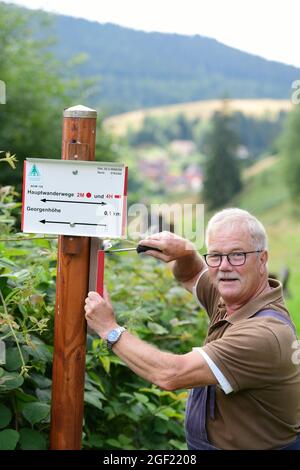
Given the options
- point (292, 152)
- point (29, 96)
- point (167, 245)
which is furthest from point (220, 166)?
point (167, 245)

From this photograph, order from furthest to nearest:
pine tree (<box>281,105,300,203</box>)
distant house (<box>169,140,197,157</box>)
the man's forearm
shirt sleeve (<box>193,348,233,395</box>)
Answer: distant house (<box>169,140,197,157</box>) < pine tree (<box>281,105,300,203</box>) < the man's forearm < shirt sleeve (<box>193,348,233,395</box>)

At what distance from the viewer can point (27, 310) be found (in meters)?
3.44

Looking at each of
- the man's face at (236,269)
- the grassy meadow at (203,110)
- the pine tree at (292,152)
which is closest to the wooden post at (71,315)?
the man's face at (236,269)

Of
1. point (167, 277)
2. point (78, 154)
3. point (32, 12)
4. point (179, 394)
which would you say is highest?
point (32, 12)

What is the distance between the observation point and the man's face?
10.3 feet

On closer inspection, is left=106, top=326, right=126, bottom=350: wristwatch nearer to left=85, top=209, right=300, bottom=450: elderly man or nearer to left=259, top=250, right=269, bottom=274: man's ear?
left=85, top=209, right=300, bottom=450: elderly man

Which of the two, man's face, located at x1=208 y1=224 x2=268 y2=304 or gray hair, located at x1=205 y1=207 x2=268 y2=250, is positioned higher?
gray hair, located at x1=205 y1=207 x2=268 y2=250

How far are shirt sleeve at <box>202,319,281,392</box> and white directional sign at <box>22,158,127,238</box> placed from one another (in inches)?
24.9

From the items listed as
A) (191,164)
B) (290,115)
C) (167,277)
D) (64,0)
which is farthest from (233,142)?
(167,277)

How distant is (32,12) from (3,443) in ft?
67.7

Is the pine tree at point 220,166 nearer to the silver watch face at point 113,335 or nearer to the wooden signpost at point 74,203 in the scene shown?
the wooden signpost at point 74,203

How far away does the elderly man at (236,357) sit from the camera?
2.88m

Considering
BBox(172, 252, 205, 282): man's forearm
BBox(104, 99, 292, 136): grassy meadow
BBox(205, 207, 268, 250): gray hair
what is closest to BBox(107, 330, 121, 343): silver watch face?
BBox(205, 207, 268, 250): gray hair
